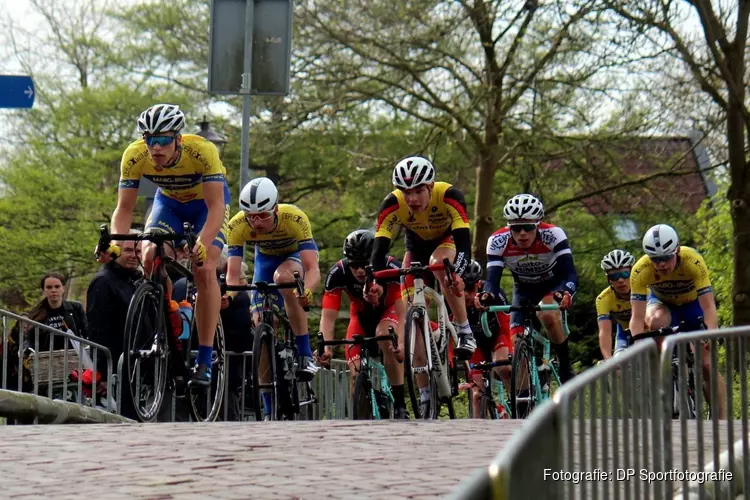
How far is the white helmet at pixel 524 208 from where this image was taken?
45.2 ft

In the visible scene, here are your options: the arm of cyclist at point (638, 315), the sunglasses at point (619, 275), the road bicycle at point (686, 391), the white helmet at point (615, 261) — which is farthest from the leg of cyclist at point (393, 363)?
the road bicycle at point (686, 391)

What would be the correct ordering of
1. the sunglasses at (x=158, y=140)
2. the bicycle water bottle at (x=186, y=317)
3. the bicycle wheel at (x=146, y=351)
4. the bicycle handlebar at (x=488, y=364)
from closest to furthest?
1. the bicycle wheel at (x=146, y=351)
2. the sunglasses at (x=158, y=140)
3. the bicycle water bottle at (x=186, y=317)
4. the bicycle handlebar at (x=488, y=364)

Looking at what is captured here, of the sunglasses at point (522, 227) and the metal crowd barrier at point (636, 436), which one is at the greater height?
the sunglasses at point (522, 227)

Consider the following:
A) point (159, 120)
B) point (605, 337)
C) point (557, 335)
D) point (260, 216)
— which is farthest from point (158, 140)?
point (605, 337)

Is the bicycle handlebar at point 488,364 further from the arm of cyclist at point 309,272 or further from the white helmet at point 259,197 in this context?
Result: the white helmet at point 259,197

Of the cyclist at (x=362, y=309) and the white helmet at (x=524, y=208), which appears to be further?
the white helmet at (x=524, y=208)

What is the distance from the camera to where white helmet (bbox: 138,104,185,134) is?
34.6ft

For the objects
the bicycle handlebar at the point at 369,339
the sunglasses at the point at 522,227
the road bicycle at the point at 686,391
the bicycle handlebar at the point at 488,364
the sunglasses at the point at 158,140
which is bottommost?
the road bicycle at the point at 686,391

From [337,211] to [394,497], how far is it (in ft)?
98.3

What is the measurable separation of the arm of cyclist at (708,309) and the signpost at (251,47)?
178 inches

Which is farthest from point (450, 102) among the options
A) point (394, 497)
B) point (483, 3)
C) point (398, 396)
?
point (394, 497)

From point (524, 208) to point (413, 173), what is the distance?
205 centimetres

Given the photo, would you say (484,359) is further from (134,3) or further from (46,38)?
(46,38)

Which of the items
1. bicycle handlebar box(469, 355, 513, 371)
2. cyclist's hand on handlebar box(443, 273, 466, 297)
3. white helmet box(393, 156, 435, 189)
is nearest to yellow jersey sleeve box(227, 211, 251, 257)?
white helmet box(393, 156, 435, 189)
